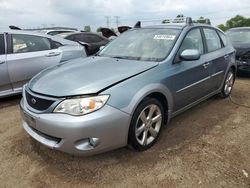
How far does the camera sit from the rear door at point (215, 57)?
4.25 m

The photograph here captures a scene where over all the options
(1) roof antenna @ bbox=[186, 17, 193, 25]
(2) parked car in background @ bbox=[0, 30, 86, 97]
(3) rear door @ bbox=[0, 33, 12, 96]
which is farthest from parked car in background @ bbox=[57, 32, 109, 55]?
(1) roof antenna @ bbox=[186, 17, 193, 25]

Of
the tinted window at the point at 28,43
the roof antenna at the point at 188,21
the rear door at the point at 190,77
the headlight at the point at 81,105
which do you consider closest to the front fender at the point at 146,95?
the rear door at the point at 190,77

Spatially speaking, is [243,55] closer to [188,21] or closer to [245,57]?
[245,57]

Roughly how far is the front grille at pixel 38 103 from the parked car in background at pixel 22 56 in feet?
6.83

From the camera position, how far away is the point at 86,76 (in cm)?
293

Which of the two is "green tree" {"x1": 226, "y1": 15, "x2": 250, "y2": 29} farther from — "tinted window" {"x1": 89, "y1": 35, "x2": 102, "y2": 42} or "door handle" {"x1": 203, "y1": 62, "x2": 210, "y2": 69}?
"door handle" {"x1": 203, "y1": 62, "x2": 210, "y2": 69}

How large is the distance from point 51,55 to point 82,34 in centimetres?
439

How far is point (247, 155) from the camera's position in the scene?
3.03 m

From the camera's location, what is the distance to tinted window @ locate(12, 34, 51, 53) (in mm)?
4922

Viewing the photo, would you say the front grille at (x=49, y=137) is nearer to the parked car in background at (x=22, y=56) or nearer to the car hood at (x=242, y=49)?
the parked car in background at (x=22, y=56)

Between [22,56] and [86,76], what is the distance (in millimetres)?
2535

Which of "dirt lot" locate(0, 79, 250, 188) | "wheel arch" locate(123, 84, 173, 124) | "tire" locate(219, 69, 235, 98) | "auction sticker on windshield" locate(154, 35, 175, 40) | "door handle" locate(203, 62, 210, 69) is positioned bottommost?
"dirt lot" locate(0, 79, 250, 188)

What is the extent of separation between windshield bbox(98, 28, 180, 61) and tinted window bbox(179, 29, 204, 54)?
0.16 metres

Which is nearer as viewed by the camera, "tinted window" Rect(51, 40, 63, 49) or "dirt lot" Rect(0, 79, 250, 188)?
"dirt lot" Rect(0, 79, 250, 188)
